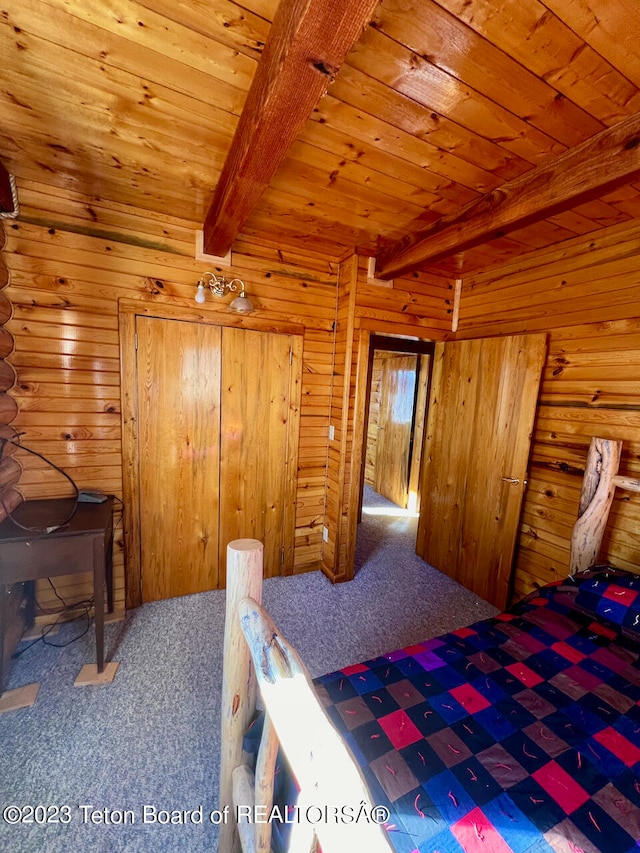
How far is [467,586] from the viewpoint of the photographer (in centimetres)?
276

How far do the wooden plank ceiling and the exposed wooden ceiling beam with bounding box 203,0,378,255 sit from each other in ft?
0.15

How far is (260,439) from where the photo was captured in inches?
Result: 102

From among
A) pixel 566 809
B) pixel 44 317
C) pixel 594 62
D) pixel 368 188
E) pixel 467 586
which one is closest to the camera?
pixel 566 809

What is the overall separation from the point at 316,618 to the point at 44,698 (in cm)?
147

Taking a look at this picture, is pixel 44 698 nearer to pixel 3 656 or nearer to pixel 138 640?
pixel 3 656

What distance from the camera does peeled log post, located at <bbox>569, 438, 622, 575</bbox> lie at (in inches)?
71.4

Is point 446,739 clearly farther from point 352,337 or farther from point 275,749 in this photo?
point 352,337

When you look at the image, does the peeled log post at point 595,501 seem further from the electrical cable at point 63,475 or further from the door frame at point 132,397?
the electrical cable at point 63,475

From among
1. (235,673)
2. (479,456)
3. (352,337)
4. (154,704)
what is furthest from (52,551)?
(479,456)

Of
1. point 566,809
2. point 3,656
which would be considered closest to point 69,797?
point 3,656

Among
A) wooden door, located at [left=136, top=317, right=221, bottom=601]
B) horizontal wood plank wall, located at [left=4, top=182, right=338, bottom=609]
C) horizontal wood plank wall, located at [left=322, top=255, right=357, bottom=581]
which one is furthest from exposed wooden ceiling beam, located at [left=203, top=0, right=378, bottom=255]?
horizontal wood plank wall, located at [left=322, top=255, right=357, bottom=581]

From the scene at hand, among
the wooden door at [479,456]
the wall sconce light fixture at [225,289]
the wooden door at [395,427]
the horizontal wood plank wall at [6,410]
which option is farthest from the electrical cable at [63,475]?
the wooden door at [395,427]

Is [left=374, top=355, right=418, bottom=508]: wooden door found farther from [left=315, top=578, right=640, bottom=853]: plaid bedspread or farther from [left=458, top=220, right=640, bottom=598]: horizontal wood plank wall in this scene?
[left=315, top=578, right=640, bottom=853]: plaid bedspread

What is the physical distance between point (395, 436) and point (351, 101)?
4089mm
